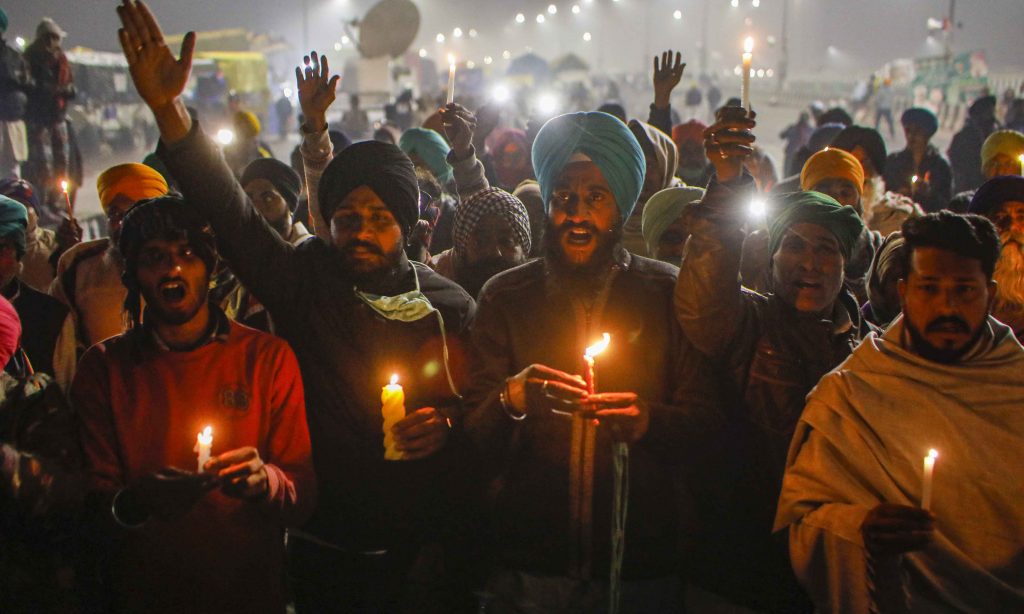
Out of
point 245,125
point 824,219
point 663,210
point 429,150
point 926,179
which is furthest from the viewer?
point 245,125

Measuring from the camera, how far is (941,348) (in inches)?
102

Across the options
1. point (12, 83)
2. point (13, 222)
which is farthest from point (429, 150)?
point (12, 83)

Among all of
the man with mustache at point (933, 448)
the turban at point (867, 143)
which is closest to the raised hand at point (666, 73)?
the turban at point (867, 143)

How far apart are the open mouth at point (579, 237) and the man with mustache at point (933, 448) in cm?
95

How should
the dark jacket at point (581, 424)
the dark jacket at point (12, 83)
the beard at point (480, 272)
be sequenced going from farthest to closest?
the dark jacket at point (12, 83) → the beard at point (480, 272) → the dark jacket at point (581, 424)

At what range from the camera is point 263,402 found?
2.84m

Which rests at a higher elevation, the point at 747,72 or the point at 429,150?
the point at 747,72

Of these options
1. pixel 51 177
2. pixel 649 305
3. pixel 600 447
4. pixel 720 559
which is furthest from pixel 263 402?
pixel 51 177

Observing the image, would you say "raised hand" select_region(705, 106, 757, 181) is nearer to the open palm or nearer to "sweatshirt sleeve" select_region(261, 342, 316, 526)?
"sweatshirt sleeve" select_region(261, 342, 316, 526)

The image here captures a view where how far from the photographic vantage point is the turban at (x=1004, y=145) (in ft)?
23.1

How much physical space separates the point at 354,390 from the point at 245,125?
896cm

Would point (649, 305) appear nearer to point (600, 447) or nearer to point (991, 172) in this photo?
point (600, 447)

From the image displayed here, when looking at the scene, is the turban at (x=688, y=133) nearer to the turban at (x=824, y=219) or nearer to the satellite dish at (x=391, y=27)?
the turban at (x=824, y=219)

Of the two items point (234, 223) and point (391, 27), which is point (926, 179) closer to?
point (234, 223)
